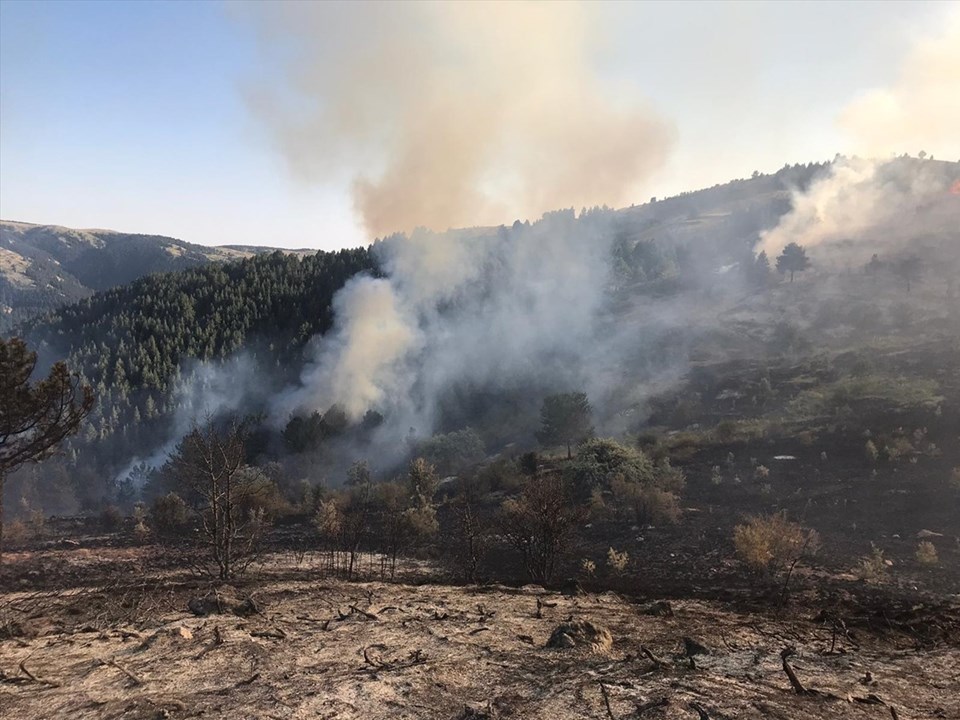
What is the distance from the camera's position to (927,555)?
733 inches

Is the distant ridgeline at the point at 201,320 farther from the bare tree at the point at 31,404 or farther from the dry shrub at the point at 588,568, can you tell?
the dry shrub at the point at 588,568

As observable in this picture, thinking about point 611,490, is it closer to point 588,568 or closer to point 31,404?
point 588,568

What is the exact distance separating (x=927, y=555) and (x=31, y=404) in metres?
29.5

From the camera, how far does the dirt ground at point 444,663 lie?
9.11m

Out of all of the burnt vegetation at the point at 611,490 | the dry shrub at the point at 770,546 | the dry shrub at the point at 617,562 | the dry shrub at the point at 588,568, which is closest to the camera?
the burnt vegetation at the point at 611,490

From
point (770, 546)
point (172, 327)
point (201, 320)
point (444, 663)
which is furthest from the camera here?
point (201, 320)

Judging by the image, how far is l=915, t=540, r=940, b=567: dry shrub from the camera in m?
18.5

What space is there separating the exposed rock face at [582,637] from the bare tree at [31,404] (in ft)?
48.4

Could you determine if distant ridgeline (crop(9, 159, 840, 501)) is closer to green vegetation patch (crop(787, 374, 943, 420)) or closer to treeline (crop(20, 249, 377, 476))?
treeline (crop(20, 249, 377, 476))

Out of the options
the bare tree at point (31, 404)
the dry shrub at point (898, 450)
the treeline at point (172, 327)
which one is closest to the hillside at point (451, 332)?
the treeline at point (172, 327)

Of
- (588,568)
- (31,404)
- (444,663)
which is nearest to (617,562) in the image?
(588,568)

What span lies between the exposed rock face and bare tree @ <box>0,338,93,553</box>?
581 inches

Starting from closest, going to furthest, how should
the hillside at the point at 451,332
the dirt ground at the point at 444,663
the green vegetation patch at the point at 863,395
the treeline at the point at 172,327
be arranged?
the dirt ground at the point at 444,663 → the green vegetation patch at the point at 863,395 → the hillside at the point at 451,332 → the treeline at the point at 172,327

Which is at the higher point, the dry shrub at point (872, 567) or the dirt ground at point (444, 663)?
the dirt ground at point (444, 663)
